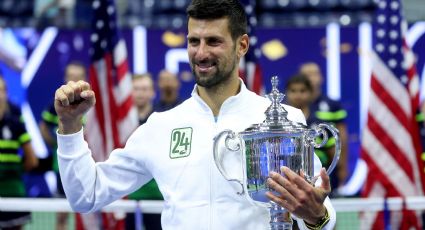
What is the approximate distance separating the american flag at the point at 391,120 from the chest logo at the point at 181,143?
399 centimetres

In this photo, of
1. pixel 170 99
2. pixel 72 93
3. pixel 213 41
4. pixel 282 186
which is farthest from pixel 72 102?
pixel 170 99

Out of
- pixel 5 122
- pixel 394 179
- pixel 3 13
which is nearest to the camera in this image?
pixel 394 179

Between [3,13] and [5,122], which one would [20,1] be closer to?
[3,13]

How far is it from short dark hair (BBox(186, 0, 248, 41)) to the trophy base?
779 mm

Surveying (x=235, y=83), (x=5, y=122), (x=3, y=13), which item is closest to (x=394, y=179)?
(x=5, y=122)

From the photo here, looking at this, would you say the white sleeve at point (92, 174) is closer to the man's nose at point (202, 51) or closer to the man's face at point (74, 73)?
the man's nose at point (202, 51)

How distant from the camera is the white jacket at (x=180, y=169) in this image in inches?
173

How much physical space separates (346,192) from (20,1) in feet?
18.9

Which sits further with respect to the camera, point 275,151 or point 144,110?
point 144,110

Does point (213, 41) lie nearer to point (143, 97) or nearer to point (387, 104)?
point (387, 104)

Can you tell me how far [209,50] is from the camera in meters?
4.45

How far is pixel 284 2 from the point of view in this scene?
47.4 feet

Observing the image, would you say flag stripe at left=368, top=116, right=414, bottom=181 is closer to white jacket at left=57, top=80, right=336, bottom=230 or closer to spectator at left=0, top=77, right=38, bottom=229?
spectator at left=0, top=77, right=38, bottom=229

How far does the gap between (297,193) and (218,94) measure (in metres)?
0.84
